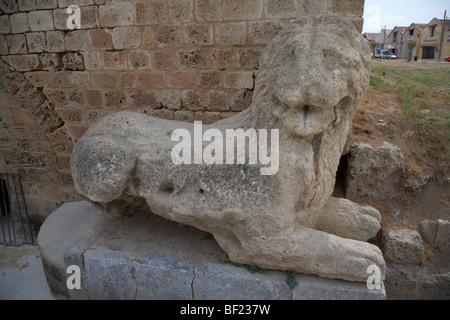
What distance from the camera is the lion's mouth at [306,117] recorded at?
1726mm

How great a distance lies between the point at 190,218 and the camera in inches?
78.4

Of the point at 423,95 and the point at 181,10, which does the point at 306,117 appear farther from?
the point at 423,95

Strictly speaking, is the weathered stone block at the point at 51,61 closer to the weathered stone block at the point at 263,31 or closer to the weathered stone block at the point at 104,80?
the weathered stone block at the point at 104,80

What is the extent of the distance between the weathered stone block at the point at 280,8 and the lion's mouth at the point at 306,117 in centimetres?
145

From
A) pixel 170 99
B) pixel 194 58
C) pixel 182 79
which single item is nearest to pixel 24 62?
pixel 170 99

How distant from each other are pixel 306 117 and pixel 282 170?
330 millimetres

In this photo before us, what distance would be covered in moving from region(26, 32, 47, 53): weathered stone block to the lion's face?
3162 millimetres

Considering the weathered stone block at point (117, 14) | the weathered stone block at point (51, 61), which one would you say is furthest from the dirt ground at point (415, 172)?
the weathered stone block at point (51, 61)

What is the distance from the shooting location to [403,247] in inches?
94.8

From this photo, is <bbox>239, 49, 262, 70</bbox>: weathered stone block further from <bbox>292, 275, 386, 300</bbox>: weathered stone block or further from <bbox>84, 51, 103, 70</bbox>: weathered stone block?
<bbox>292, 275, 386, 300</bbox>: weathered stone block

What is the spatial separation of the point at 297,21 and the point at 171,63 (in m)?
1.77

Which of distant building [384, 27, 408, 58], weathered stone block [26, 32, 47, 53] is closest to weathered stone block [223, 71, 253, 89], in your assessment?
weathered stone block [26, 32, 47, 53]

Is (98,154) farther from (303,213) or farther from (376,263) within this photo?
(376,263)
